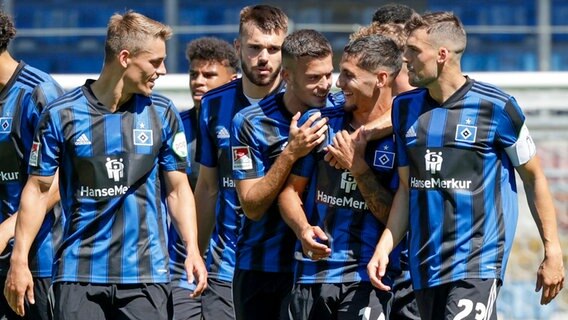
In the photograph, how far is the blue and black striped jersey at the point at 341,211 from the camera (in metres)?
6.37

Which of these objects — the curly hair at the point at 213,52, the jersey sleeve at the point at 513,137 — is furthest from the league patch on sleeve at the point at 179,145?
the curly hair at the point at 213,52

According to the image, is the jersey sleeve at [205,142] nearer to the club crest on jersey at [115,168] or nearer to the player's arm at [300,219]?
Result: the player's arm at [300,219]

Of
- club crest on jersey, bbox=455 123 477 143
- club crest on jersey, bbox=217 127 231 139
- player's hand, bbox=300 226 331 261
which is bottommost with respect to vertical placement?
player's hand, bbox=300 226 331 261

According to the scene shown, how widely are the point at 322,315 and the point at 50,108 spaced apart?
1.68 meters

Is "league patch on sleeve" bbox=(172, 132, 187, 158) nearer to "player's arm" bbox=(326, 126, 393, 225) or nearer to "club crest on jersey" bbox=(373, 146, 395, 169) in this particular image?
"player's arm" bbox=(326, 126, 393, 225)

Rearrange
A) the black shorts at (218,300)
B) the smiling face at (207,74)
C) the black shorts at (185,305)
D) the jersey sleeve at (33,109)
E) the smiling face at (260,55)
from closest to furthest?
the jersey sleeve at (33,109) → the smiling face at (260,55) → the black shorts at (218,300) → the black shorts at (185,305) → the smiling face at (207,74)

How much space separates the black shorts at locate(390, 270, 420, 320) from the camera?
705 centimetres

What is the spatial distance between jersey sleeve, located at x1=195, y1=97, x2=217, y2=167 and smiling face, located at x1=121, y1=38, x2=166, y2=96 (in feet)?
4.03

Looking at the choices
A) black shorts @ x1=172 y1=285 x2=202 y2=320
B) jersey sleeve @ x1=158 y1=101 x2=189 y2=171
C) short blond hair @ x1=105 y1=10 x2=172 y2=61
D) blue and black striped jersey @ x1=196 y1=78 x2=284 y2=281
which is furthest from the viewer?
black shorts @ x1=172 y1=285 x2=202 y2=320

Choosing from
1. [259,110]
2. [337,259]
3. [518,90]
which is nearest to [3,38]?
[259,110]

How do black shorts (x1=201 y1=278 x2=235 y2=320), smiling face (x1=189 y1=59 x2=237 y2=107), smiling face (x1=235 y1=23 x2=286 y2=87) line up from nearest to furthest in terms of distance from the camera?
smiling face (x1=235 y1=23 x2=286 y2=87), black shorts (x1=201 y1=278 x2=235 y2=320), smiling face (x1=189 y1=59 x2=237 y2=107)

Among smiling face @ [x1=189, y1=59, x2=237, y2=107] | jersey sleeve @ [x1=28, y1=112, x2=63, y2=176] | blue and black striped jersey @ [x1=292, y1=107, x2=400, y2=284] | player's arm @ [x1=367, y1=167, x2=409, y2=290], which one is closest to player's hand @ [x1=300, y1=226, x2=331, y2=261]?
blue and black striped jersey @ [x1=292, y1=107, x2=400, y2=284]

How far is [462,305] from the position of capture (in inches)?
241

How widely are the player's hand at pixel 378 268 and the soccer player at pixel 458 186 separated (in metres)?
0.05
